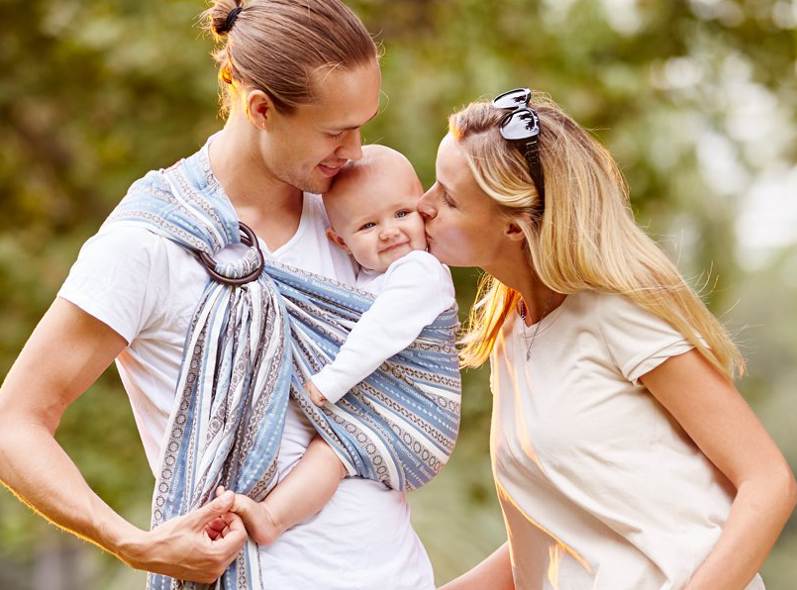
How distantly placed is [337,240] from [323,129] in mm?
249

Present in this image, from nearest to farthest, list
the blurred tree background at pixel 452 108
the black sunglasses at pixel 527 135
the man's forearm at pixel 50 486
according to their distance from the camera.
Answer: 1. the man's forearm at pixel 50 486
2. the black sunglasses at pixel 527 135
3. the blurred tree background at pixel 452 108

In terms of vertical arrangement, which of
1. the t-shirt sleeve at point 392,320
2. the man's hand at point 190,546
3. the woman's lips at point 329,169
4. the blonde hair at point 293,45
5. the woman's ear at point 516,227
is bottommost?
the man's hand at point 190,546

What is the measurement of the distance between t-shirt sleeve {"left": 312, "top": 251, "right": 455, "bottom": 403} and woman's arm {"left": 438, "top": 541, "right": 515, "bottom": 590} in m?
0.66

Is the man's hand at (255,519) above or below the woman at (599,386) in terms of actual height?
below

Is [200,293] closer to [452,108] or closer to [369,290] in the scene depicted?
[369,290]

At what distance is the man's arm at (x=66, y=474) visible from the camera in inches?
71.8

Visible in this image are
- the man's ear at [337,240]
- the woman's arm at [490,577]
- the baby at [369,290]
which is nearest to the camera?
the baby at [369,290]

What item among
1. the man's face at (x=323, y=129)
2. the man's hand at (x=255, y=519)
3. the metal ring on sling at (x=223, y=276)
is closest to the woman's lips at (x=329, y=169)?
the man's face at (x=323, y=129)

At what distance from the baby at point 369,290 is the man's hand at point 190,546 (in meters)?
0.05

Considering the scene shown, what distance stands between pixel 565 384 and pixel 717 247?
370cm

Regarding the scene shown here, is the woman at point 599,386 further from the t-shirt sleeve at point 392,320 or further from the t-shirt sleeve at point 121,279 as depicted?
the t-shirt sleeve at point 121,279

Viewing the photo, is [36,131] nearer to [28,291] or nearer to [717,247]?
[28,291]

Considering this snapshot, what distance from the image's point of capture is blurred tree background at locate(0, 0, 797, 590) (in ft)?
17.7

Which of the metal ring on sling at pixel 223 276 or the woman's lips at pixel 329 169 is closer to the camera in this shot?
the metal ring on sling at pixel 223 276
